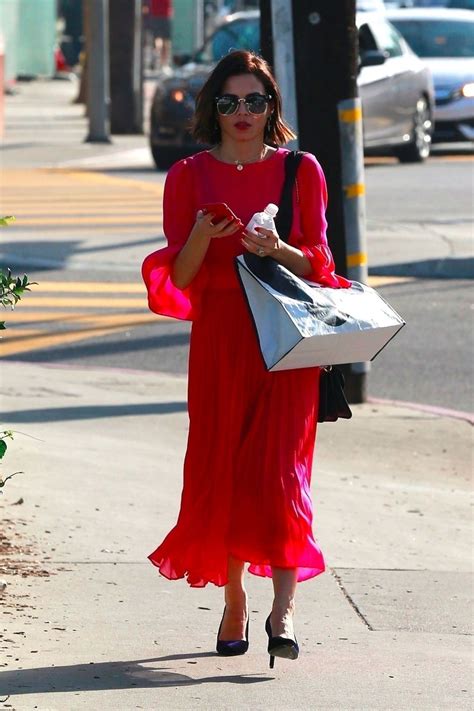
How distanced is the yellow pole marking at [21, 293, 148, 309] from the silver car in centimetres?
1085

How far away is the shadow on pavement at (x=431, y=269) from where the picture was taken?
1394 centimetres

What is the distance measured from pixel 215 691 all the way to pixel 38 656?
0.54m

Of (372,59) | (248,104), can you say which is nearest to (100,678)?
(248,104)

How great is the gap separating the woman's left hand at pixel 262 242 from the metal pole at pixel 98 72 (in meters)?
19.1

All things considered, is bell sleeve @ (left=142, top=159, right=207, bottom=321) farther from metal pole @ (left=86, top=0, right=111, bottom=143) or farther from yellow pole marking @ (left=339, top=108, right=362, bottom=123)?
metal pole @ (left=86, top=0, right=111, bottom=143)

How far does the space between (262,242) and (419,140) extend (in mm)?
17424

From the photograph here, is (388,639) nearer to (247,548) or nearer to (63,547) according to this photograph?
(247,548)

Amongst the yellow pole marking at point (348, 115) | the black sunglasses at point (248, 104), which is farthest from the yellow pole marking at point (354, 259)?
the black sunglasses at point (248, 104)

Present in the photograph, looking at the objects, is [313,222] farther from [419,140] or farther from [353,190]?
[419,140]

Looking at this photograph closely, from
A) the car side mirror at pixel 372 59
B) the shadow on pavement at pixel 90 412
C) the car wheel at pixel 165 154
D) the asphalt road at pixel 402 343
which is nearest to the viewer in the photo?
the shadow on pavement at pixel 90 412

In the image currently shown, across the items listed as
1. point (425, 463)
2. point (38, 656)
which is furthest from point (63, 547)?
point (425, 463)

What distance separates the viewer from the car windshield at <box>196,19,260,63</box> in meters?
21.9

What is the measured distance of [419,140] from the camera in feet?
71.6

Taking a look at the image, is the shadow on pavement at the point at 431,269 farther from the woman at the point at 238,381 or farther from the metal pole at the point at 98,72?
the metal pole at the point at 98,72
